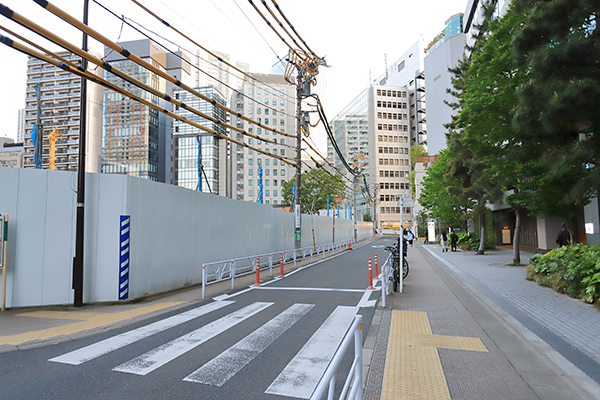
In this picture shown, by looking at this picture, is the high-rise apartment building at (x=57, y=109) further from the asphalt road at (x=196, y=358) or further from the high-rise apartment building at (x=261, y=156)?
the asphalt road at (x=196, y=358)

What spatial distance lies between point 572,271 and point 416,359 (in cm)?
689

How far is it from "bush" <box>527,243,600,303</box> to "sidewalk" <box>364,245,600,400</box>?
1.10 ft

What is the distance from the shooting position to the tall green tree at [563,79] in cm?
988

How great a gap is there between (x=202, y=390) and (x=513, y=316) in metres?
6.90

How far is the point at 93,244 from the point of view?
392 inches

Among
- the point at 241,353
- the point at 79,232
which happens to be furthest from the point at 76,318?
the point at 241,353

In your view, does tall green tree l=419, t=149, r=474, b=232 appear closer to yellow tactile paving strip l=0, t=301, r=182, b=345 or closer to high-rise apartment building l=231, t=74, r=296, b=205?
yellow tactile paving strip l=0, t=301, r=182, b=345

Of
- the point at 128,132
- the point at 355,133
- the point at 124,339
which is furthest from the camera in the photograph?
the point at 355,133

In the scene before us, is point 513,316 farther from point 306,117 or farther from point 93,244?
point 306,117

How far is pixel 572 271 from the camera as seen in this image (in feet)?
31.7

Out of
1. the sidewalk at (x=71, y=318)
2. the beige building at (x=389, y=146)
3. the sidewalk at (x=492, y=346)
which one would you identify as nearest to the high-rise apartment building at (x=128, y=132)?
the beige building at (x=389, y=146)

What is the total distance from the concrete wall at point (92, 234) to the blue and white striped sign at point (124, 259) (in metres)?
0.13

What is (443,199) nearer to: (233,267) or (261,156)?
(233,267)

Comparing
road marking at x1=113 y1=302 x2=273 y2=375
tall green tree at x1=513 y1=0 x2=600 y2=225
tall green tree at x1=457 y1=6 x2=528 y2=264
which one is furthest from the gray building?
road marking at x1=113 y1=302 x2=273 y2=375
